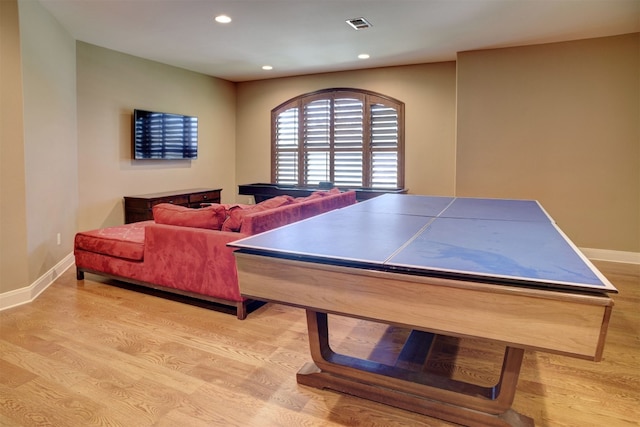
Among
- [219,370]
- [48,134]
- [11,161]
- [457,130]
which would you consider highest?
[457,130]

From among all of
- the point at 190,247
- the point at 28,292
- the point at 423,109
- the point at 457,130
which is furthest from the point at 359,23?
the point at 28,292

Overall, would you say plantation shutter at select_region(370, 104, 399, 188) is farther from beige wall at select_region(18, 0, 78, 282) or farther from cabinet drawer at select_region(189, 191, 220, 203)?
beige wall at select_region(18, 0, 78, 282)

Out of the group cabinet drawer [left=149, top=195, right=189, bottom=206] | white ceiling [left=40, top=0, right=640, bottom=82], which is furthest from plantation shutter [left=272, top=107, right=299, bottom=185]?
cabinet drawer [left=149, top=195, right=189, bottom=206]

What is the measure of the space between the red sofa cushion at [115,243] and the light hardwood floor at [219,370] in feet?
1.63

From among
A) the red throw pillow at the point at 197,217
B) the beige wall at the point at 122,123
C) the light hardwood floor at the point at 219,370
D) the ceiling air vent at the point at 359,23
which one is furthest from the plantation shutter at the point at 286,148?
the light hardwood floor at the point at 219,370

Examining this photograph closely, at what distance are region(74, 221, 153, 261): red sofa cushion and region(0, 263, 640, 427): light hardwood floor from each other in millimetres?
496

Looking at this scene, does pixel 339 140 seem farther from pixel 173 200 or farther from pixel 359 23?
pixel 173 200

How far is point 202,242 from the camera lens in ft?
10.5

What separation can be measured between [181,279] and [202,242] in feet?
1.34

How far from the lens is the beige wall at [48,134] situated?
346 cm

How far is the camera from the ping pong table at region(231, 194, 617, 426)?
1257 mm

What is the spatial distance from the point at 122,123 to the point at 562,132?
5.68 meters

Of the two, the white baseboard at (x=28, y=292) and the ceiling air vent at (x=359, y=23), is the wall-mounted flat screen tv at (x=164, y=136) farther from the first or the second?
the ceiling air vent at (x=359, y=23)

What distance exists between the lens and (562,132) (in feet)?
16.4
